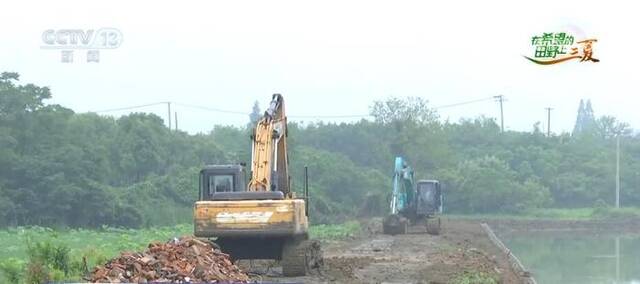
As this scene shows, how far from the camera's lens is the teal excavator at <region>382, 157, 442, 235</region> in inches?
1695

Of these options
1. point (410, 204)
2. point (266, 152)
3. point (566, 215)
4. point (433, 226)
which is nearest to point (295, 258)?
point (266, 152)

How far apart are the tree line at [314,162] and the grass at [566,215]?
0.98 meters

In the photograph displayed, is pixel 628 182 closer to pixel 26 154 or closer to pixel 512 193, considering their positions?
pixel 512 193

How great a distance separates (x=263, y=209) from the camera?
1883 cm

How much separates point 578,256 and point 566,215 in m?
33.4

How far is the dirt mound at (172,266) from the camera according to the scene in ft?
48.9

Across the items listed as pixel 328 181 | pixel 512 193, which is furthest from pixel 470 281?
pixel 512 193

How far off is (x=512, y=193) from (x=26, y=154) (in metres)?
38.3

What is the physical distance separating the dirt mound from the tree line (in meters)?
33.4

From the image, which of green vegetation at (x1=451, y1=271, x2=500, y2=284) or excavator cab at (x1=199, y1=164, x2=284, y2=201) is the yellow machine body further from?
green vegetation at (x1=451, y1=271, x2=500, y2=284)

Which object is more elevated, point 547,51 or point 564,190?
point 547,51

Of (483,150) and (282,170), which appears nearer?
(282,170)

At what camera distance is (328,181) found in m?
71.7

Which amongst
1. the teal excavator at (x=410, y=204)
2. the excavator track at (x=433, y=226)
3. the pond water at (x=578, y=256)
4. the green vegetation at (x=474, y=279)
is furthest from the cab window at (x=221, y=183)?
the excavator track at (x=433, y=226)
